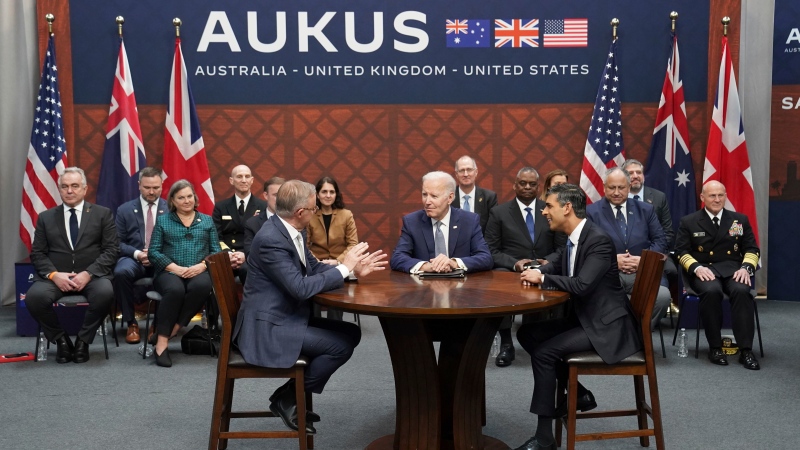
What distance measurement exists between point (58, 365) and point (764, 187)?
22.1 ft

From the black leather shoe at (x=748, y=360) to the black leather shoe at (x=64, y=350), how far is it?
16.3 feet

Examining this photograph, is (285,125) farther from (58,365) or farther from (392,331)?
(392,331)

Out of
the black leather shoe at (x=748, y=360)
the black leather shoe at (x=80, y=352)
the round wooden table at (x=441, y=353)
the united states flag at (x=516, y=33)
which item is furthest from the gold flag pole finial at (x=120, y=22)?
the black leather shoe at (x=748, y=360)

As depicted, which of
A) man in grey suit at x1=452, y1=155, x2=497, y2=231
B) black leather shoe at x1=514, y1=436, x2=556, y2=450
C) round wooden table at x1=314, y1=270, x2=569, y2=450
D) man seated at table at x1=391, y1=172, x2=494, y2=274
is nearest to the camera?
round wooden table at x1=314, y1=270, x2=569, y2=450

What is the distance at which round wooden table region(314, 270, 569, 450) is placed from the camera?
3.84 meters

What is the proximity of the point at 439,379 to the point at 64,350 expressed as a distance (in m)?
3.39

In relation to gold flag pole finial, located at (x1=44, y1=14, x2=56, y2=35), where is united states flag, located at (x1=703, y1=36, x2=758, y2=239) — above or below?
below

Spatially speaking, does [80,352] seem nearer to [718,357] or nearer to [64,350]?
[64,350]

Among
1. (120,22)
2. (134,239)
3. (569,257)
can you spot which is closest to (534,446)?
(569,257)

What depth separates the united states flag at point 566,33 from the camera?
8055mm

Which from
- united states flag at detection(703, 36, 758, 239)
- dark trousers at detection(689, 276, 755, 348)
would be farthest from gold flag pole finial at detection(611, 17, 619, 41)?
dark trousers at detection(689, 276, 755, 348)

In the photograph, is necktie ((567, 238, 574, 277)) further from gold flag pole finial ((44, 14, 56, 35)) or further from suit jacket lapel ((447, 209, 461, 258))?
gold flag pole finial ((44, 14, 56, 35))

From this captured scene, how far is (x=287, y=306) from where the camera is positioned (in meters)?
4.04

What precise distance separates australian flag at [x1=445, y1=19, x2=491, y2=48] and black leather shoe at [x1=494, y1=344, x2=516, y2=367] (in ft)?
11.0
